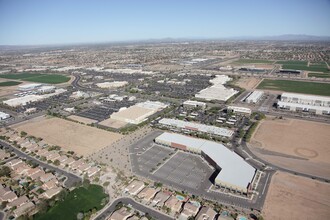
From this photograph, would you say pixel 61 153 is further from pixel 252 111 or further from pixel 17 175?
pixel 252 111

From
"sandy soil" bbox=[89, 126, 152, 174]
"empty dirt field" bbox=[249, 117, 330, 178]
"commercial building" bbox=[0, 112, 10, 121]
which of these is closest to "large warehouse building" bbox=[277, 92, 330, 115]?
"empty dirt field" bbox=[249, 117, 330, 178]

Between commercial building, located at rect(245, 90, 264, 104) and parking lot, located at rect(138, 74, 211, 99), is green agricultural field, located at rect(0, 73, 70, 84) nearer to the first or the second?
parking lot, located at rect(138, 74, 211, 99)

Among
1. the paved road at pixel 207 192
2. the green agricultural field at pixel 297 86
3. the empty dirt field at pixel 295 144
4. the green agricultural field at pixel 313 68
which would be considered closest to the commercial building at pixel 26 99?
the paved road at pixel 207 192

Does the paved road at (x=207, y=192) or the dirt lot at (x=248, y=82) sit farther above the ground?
the dirt lot at (x=248, y=82)

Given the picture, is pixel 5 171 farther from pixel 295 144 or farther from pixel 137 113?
pixel 295 144

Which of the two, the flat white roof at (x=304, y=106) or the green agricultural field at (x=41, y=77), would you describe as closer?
the flat white roof at (x=304, y=106)

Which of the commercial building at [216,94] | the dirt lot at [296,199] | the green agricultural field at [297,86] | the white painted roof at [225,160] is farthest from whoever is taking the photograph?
the green agricultural field at [297,86]

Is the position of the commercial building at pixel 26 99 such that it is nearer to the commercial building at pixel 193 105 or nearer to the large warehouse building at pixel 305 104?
the commercial building at pixel 193 105
